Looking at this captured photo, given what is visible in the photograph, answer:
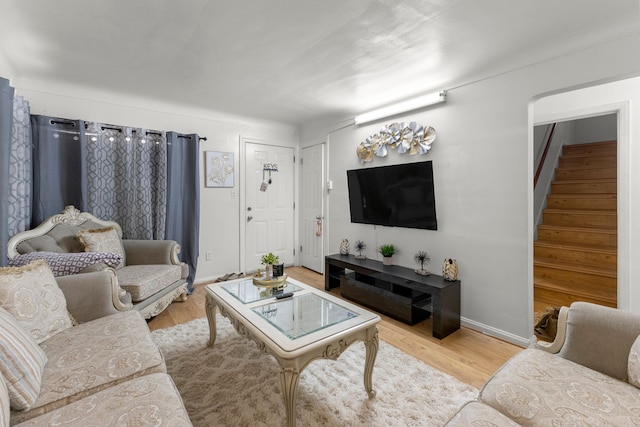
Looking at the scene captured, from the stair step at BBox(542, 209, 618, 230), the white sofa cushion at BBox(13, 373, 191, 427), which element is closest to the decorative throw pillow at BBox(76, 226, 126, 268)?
the white sofa cushion at BBox(13, 373, 191, 427)

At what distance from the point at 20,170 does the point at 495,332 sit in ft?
14.1

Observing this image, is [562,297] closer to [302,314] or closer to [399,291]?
[399,291]

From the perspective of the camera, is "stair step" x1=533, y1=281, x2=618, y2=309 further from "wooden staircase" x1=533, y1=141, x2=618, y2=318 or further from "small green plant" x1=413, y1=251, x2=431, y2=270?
"small green plant" x1=413, y1=251, x2=431, y2=270

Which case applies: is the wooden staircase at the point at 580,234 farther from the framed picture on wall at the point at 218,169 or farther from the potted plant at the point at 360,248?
the framed picture on wall at the point at 218,169

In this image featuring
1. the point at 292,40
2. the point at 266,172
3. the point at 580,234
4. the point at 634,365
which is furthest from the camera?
the point at 266,172

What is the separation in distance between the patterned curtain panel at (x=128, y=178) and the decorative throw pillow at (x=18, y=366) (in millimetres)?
2247

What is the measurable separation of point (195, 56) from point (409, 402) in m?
2.89

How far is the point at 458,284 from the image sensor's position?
263 cm

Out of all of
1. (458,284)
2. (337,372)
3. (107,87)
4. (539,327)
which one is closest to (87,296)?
(337,372)

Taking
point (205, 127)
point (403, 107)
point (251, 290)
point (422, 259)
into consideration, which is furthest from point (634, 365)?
point (205, 127)

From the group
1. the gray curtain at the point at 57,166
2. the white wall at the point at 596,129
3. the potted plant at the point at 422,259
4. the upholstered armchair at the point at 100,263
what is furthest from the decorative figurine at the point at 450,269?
the white wall at the point at 596,129

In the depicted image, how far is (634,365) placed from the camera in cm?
117

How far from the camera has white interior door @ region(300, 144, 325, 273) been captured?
4367mm

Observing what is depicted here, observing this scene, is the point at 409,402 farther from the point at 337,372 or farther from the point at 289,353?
the point at 289,353
